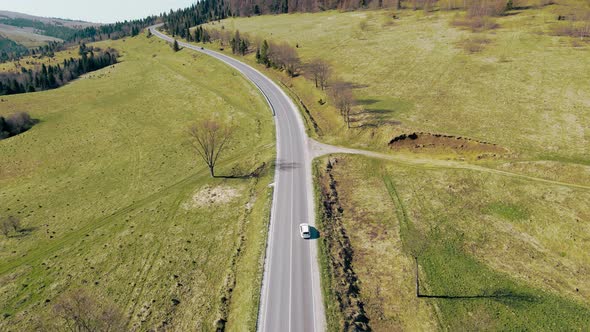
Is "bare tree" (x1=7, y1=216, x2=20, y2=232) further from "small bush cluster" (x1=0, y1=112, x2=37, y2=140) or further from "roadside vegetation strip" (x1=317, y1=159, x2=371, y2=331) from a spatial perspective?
"roadside vegetation strip" (x1=317, y1=159, x2=371, y2=331)

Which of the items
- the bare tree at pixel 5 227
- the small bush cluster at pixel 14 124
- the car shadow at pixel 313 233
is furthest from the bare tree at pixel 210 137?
the small bush cluster at pixel 14 124

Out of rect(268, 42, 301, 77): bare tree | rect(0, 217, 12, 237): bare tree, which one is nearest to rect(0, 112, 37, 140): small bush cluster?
rect(0, 217, 12, 237): bare tree

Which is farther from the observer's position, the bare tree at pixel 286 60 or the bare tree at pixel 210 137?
the bare tree at pixel 286 60

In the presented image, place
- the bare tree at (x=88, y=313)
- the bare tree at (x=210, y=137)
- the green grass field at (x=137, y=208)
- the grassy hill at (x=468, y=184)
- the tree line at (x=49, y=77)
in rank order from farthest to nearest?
the tree line at (x=49, y=77), the bare tree at (x=210, y=137), the green grass field at (x=137, y=208), the grassy hill at (x=468, y=184), the bare tree at (x=88, y=313)

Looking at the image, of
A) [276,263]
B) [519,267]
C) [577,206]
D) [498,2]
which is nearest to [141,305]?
[276,263]

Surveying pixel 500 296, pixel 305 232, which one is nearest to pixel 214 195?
pixel 305 232

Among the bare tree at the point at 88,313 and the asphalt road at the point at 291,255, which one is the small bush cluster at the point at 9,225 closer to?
the bare tree at the point at 88,313

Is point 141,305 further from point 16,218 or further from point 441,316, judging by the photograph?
point 16,218
